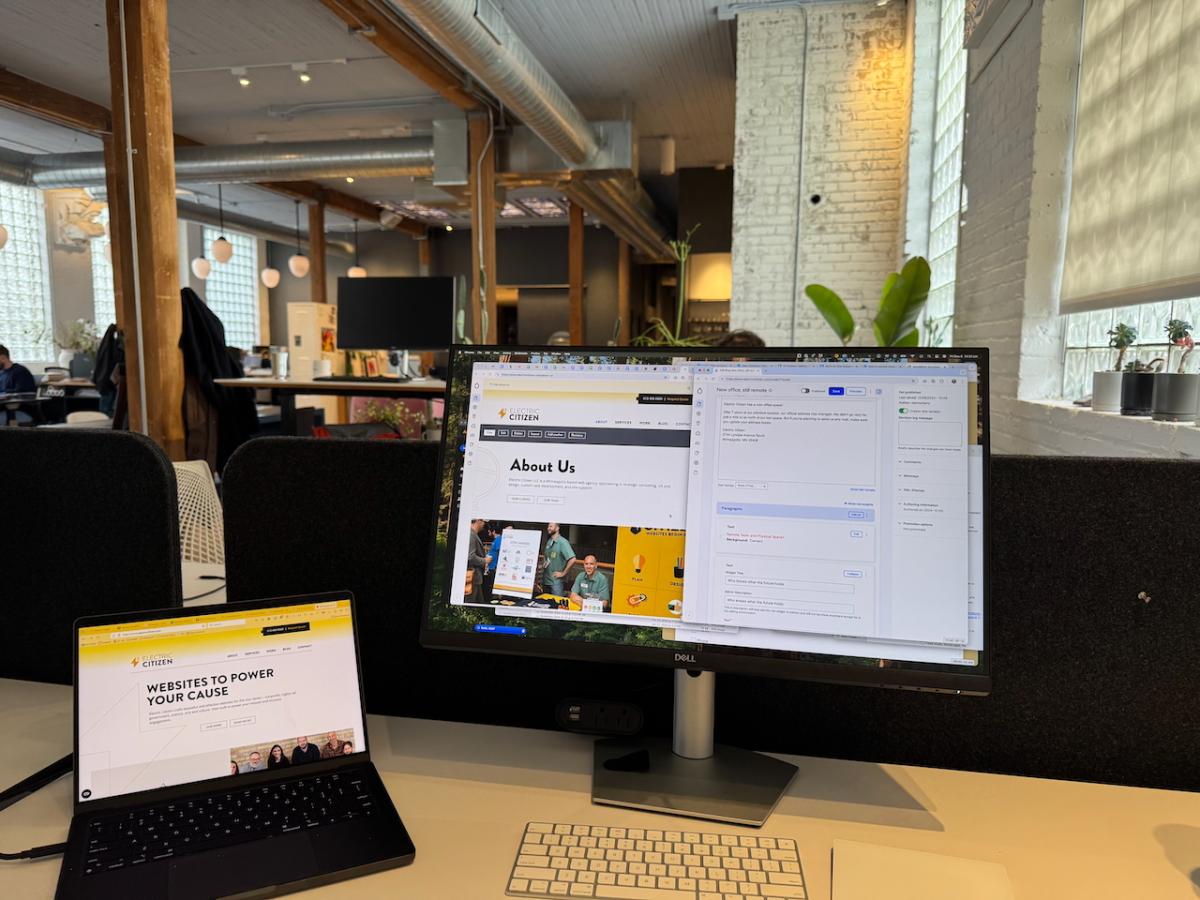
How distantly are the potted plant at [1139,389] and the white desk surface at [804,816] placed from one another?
4.73 feet

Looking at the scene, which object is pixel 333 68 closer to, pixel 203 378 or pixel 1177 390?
pixel 203 378

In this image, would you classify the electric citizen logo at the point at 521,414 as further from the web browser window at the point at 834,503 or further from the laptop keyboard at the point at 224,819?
the laptop keyboard at the point at 224,819

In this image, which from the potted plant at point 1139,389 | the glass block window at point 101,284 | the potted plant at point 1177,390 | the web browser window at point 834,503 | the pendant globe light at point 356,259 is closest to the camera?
the web browser window at point 834,503

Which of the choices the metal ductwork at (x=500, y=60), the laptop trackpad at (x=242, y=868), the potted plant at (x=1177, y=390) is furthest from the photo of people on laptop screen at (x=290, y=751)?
the metal ductwork at (x=500, y=60)

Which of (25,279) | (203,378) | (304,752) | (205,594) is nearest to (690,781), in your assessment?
(304,752)

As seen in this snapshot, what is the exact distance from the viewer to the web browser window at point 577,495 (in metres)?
0.83

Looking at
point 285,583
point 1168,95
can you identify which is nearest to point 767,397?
point 285,583

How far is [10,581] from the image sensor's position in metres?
1.11

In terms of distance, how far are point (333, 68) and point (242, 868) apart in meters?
6.99

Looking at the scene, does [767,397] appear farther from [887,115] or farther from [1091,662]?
[887,115]

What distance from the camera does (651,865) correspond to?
0.70 metres

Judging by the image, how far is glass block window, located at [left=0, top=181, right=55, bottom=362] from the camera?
941 centimetres

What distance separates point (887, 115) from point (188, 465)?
461 cm

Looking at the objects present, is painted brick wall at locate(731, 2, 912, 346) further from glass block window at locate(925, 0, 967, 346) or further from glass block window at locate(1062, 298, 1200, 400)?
glass block window at locate(1062, 298, 1200, 400)
